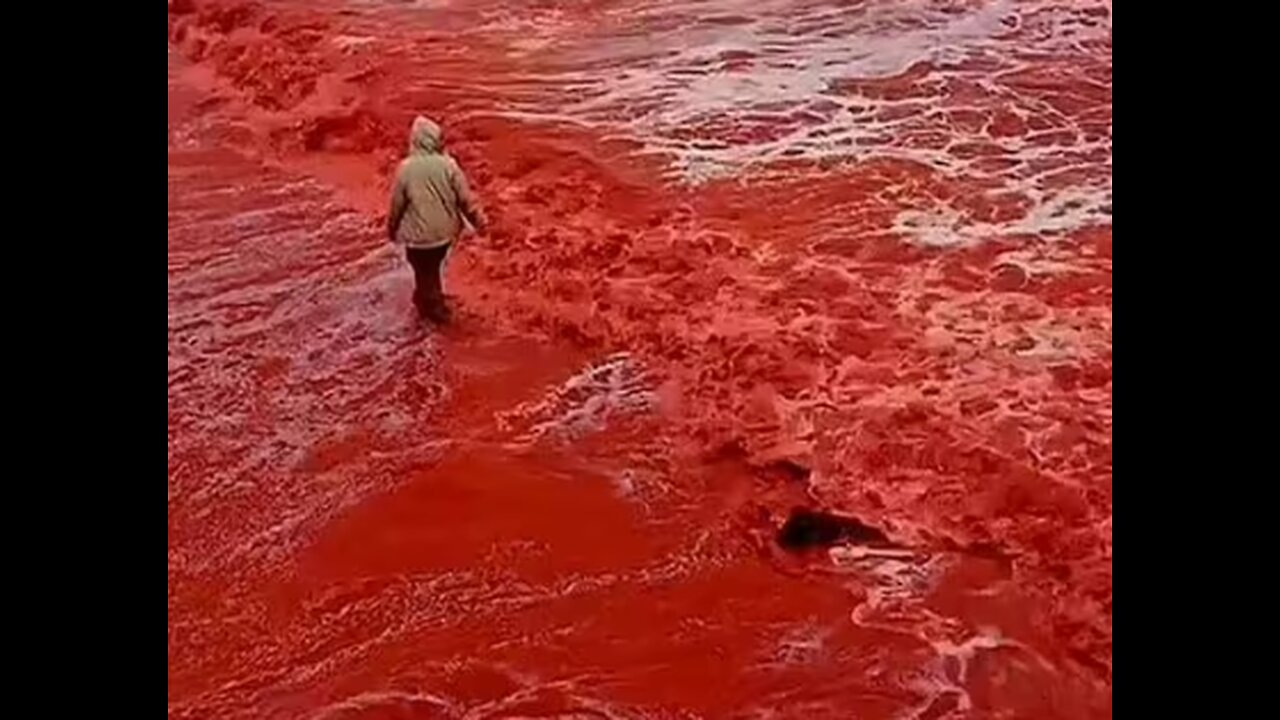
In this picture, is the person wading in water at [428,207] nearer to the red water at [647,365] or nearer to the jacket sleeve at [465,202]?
the jacket sleeve at [465,202]

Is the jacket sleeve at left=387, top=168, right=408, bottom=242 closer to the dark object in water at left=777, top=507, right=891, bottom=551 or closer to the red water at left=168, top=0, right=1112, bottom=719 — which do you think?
the red water at left=168, top=0, right=1112, bottom=719

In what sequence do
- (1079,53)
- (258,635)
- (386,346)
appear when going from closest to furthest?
(258,635) < (386,346) < (1079,53)

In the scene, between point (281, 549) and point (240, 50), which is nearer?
point (281, 549)

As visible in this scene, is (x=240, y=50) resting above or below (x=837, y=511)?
above

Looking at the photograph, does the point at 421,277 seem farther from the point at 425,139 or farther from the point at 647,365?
the point at 647,365

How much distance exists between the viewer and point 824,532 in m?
2.94

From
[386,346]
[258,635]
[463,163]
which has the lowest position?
[258,635]

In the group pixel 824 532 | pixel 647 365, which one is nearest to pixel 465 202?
pixel 647 365

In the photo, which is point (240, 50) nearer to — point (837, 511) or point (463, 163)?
point (463, 163)

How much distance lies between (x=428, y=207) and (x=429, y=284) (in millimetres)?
163

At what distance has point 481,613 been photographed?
9.20ft

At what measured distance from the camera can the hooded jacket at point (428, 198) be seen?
135 inches

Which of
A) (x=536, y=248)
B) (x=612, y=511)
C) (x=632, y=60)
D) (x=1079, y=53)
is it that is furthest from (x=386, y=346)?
(x=1079, y=53)

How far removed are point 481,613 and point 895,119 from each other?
181 cm
